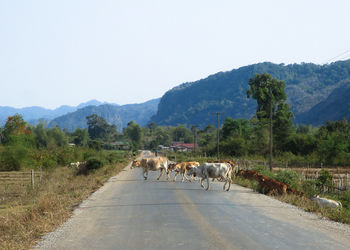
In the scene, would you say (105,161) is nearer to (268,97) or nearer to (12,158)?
(12,158)

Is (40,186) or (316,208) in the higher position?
(316,208)

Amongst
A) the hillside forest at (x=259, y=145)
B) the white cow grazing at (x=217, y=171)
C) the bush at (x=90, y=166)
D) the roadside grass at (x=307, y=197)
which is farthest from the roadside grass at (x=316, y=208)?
the hillside forest at (x=259, y=145)

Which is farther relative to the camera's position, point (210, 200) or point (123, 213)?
point (210, 200)

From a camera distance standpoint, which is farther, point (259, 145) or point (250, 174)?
point (259, 145)

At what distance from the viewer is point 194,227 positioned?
11008mm

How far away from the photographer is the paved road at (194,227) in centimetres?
930

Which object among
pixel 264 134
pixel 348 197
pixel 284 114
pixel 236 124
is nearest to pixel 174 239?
pixel 348 197

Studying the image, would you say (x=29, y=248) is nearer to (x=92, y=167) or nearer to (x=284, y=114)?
(x=92, y=167)

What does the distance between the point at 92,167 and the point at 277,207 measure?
29.2m

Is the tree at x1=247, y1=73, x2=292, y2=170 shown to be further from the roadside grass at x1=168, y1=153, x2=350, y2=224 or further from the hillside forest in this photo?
the roadside grass at x1=168, y1=153, x2=350, y2=224

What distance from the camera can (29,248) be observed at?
360 inches

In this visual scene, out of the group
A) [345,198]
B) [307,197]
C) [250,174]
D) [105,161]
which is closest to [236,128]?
[105,161]

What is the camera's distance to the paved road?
9305 mm

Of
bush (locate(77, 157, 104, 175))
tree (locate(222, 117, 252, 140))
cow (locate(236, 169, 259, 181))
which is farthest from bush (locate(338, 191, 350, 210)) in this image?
tree (locate(222, 117, 252, 140))
